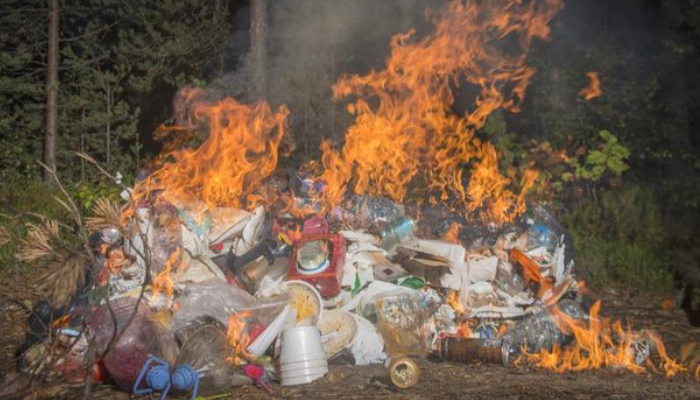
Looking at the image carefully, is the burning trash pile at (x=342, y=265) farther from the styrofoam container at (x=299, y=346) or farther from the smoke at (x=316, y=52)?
the smoke at (x=316, y=52)

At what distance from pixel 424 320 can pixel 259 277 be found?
4.96 feet

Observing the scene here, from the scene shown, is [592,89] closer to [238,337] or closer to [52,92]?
[238,337]

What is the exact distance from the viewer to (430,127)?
314 inches

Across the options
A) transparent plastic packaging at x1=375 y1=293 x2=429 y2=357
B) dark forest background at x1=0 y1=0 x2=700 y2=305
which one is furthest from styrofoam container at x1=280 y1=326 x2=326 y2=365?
dark forest background at x1=0 y1=0 x2=700 y2=305

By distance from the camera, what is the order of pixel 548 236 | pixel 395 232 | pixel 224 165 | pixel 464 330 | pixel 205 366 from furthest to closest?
pixel 548 236 → pixel 395 232 → pixel 224 165 → pixel 464 330 → pixel 205 366

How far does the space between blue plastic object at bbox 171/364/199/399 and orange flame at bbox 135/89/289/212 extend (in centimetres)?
231

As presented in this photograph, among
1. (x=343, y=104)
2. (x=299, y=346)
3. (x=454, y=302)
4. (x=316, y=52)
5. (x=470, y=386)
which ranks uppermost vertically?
(x=316, y=52)

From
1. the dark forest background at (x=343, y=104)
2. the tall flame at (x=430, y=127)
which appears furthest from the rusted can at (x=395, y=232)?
the dark forest background at (x=343, y=104)

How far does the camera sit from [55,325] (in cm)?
478

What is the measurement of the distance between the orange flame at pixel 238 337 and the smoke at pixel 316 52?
5.59 meters

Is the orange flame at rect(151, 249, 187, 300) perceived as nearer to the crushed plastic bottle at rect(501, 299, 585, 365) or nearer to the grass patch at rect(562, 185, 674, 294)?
the crushed plastic bottle at rect(501, 299, 585, 365)

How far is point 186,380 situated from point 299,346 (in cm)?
83

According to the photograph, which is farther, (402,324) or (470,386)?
(402,324)

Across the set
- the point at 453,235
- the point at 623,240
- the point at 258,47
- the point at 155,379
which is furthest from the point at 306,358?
the point at 258,47
